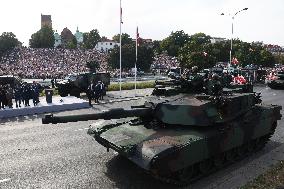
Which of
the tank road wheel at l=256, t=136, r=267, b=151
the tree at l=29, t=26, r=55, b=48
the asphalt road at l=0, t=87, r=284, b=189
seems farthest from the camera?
the tree at l=29, t=26, r=55, b=48

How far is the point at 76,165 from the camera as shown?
1202 centimetres

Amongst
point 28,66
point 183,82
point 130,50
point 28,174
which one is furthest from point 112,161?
point 28,66

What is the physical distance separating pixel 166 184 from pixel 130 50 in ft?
225

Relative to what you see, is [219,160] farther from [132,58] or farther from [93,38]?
[93,38]

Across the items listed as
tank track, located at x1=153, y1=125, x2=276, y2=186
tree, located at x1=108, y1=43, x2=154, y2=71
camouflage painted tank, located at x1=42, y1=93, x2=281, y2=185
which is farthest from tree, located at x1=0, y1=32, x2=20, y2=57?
camouflage painted tank, located at x1=42, y1=93, x2=281, y2=185

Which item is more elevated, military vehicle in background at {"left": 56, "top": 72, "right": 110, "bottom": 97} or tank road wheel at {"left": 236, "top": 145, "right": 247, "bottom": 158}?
military vehicle in background at {"left": 56, "top": 72, "right": 110, "bottom": 97}

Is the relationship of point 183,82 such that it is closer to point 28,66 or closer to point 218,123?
point 218,123

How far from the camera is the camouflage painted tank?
967 cm

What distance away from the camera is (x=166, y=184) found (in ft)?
34.7

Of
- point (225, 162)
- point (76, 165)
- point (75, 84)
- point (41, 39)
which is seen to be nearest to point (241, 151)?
point (225, 162)

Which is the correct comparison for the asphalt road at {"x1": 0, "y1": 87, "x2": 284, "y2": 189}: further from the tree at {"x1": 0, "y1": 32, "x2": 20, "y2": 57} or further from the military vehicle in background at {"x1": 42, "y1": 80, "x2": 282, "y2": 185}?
the tree at {"x1": 0, "y1": 32, "x2": 20, "y2": 57}

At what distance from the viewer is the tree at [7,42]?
119 metres

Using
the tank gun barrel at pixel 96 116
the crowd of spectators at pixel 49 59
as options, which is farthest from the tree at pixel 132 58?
the tank gun barrel at pixel 96 116

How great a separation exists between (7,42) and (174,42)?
191ft
